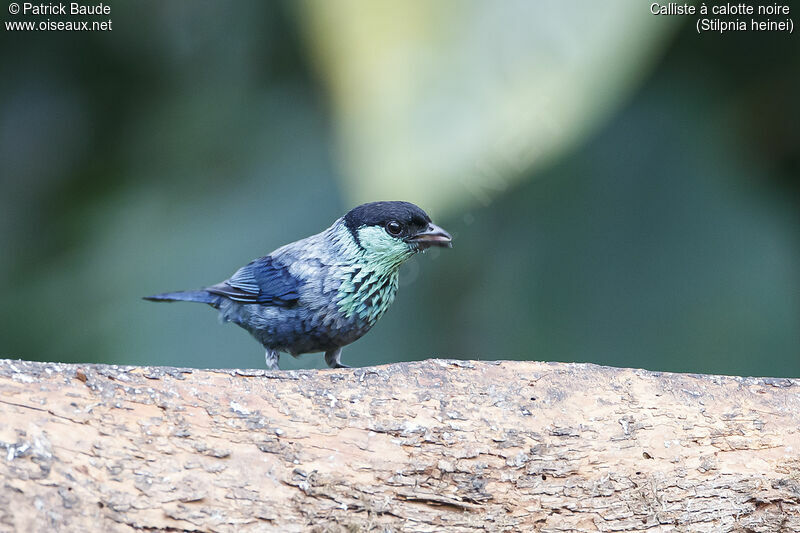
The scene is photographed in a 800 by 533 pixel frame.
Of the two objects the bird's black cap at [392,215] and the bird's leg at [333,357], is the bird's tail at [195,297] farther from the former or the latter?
the bird's black cap at [392,215]

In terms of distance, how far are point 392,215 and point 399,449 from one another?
1.15 metres

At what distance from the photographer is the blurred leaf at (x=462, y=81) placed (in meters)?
3.75

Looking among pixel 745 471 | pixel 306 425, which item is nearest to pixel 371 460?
pixel 306 425

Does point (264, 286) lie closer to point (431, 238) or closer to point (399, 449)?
point (431, 238)

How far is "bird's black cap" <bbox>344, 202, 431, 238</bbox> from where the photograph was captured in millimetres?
3535

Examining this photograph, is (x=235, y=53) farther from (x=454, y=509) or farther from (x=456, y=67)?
(x=454, y=509)

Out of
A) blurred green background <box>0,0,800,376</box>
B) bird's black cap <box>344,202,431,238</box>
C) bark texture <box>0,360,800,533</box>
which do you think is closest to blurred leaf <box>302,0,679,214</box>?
bird's black cap <box>344,202,431,238</box>

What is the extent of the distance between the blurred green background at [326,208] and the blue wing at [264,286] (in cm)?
123

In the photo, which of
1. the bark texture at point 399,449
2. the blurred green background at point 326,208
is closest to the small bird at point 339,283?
the bark texture at point 399,449

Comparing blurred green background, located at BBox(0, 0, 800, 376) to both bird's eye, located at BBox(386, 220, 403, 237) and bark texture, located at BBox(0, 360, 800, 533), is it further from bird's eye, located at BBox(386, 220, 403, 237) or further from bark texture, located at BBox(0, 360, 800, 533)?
bark texture, located at BBox(0, 360, 800, 533)

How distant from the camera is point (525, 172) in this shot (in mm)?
4320

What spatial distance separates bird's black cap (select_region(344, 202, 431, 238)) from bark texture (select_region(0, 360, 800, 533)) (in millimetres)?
759

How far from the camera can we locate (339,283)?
11.6ft

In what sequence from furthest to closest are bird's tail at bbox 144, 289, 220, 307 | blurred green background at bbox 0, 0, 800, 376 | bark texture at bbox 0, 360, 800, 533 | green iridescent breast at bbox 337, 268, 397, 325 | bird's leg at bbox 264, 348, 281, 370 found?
blurred green background at bbox 0, 0, 800, 376
bird's tail at bbox 144, 289, 220, 307
bird's leg at bbox 264, 348, 281, 370
green iridescent breast at bbox 337, 268, 397, 325
bark texture at bbox 0, 360, 800, 533
